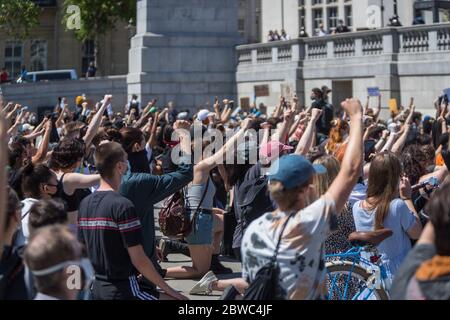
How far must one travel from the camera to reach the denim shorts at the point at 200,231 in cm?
1080

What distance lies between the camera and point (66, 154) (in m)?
8.09

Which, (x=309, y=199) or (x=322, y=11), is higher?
(x=322, y=11)

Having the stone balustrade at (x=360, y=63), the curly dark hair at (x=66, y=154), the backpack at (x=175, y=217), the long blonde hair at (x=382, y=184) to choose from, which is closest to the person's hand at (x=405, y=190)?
the long blonde hair at (x=382, y=184)

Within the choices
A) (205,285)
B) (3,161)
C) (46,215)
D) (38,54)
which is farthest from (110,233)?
(38,54)

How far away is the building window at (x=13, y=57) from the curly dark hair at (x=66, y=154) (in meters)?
50.7

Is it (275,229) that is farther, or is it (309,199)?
(309,199)

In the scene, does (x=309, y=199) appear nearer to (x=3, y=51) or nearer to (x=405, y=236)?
(x=405, y=236)

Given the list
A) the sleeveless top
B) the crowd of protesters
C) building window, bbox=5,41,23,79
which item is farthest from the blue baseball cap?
building window, bbox=5,41,23,79

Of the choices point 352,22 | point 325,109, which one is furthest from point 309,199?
point 352,22

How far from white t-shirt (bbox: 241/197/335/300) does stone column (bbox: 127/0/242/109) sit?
1132 inches

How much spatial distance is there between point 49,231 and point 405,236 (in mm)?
3440

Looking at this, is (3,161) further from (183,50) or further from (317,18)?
(317,18)
